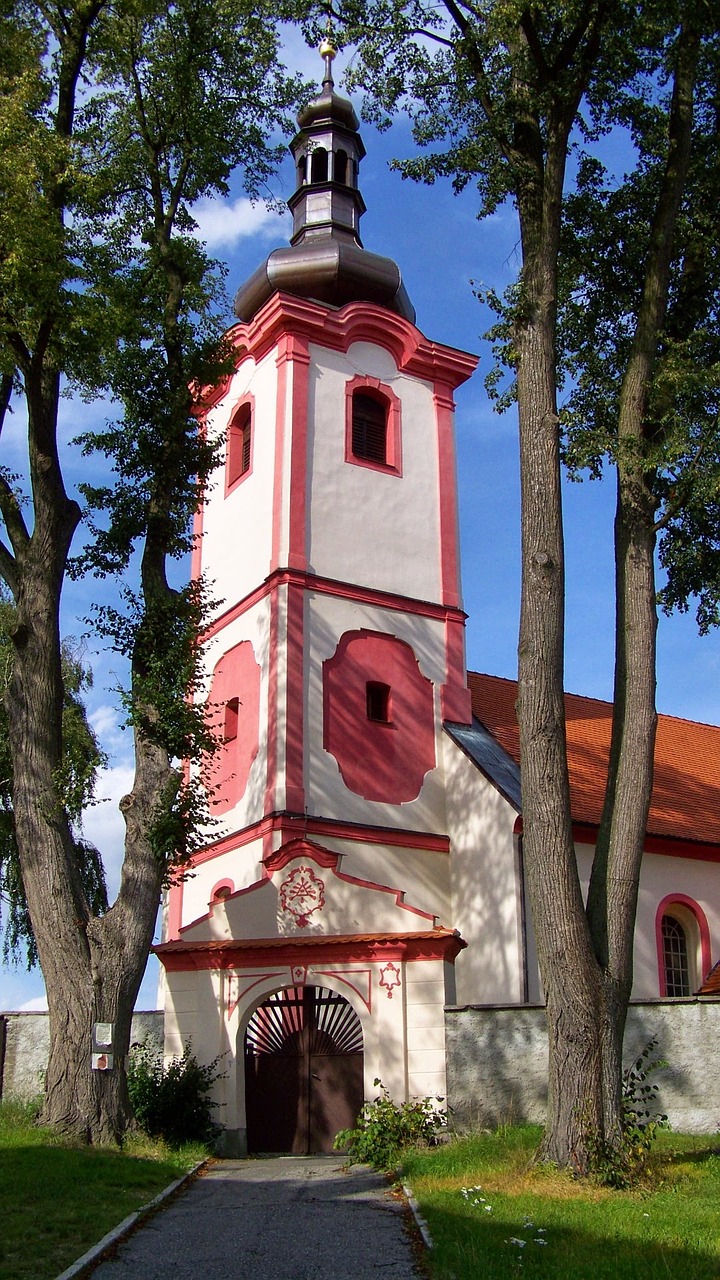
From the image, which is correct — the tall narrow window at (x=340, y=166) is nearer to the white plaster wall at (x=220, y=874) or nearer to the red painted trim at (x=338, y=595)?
the red painted trim at (x=338, y=595)

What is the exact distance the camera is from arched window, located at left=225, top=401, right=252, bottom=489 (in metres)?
21.3

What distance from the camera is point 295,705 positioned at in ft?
58.3

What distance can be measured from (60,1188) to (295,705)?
9293 millimetres

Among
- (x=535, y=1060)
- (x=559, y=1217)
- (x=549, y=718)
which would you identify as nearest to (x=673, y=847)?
(x=535, y=1060)

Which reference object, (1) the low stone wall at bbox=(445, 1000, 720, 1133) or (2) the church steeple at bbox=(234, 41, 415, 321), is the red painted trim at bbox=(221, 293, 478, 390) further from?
(1) the low stone wall at bbox=(445, 1000, 720, 1133)

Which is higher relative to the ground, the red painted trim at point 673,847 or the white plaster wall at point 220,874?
the red painted trim at point 673,847

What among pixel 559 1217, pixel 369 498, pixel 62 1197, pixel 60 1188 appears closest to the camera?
pixel 559 1217

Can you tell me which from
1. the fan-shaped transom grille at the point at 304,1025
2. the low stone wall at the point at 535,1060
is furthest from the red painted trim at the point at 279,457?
the low stone wall at the point at 535,1060

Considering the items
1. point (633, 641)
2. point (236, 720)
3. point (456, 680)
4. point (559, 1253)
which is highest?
point (456, 680)

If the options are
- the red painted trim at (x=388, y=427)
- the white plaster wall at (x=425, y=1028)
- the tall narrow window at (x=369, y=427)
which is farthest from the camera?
the tall narrow window at (x=369, y=427)

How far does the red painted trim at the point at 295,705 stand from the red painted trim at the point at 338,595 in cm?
22

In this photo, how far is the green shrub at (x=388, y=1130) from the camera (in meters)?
11.9

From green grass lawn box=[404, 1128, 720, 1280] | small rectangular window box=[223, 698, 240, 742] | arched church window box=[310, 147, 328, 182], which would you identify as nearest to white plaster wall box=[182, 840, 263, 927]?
small rectangular window box=[223, 698, 240, 742]

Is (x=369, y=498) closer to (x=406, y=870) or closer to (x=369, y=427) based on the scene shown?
(x=369, y=427)
